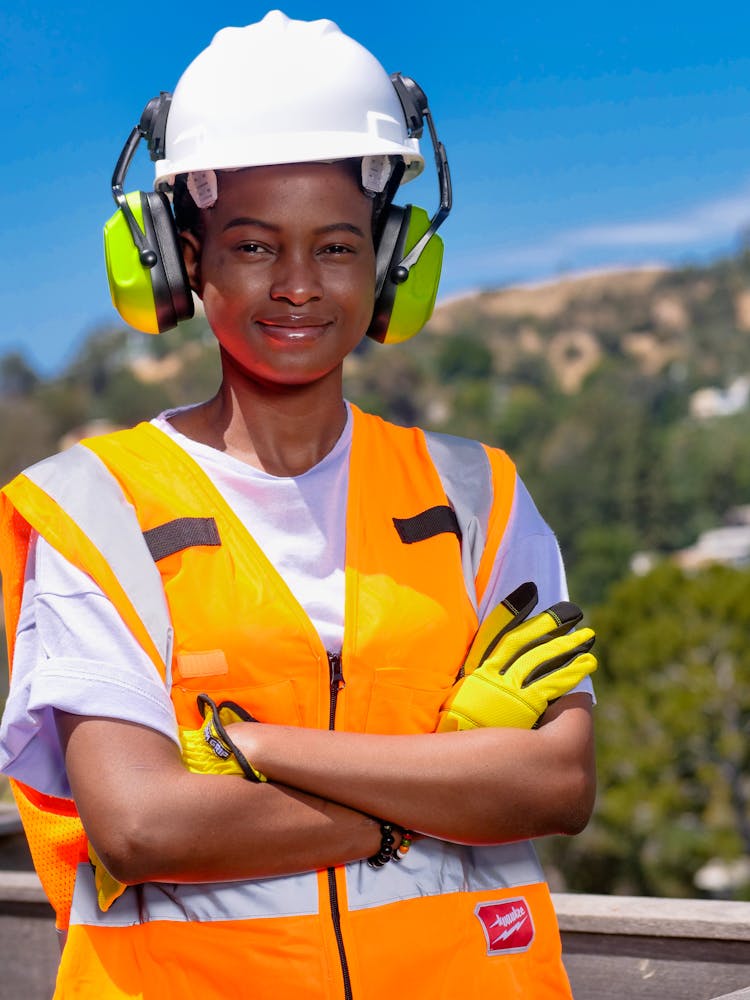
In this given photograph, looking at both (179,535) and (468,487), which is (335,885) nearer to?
(179,535)

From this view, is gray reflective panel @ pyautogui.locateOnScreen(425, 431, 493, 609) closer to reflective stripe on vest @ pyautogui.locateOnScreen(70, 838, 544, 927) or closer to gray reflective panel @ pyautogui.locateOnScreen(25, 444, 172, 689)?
reflective stripe on vest @ pyautogui.locateOnScreen(70, 838, 544, 927)

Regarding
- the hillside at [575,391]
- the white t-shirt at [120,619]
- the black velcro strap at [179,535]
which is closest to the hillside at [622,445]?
the hillside at [575,391]

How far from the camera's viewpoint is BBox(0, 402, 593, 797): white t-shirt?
6.59ft

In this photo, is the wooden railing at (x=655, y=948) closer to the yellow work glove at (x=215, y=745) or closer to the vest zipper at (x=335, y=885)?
the vest zipper at (x=335, y=885)

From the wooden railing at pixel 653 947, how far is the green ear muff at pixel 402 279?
1.43m

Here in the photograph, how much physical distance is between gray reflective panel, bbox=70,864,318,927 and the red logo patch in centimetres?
29

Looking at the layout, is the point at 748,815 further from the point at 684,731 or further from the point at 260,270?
the point at 260,270

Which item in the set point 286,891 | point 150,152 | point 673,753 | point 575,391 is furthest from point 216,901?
point 575,391

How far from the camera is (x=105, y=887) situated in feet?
6.86

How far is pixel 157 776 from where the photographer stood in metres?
1.98

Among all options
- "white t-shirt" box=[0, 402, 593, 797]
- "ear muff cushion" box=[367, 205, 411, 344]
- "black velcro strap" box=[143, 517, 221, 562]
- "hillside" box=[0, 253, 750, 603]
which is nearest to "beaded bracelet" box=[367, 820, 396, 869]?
"white t-shirt" box=[0, 402, 593, 797]

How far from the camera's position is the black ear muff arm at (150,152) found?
231cm

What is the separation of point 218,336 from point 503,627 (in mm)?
690

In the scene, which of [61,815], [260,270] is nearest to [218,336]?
[260,270]
